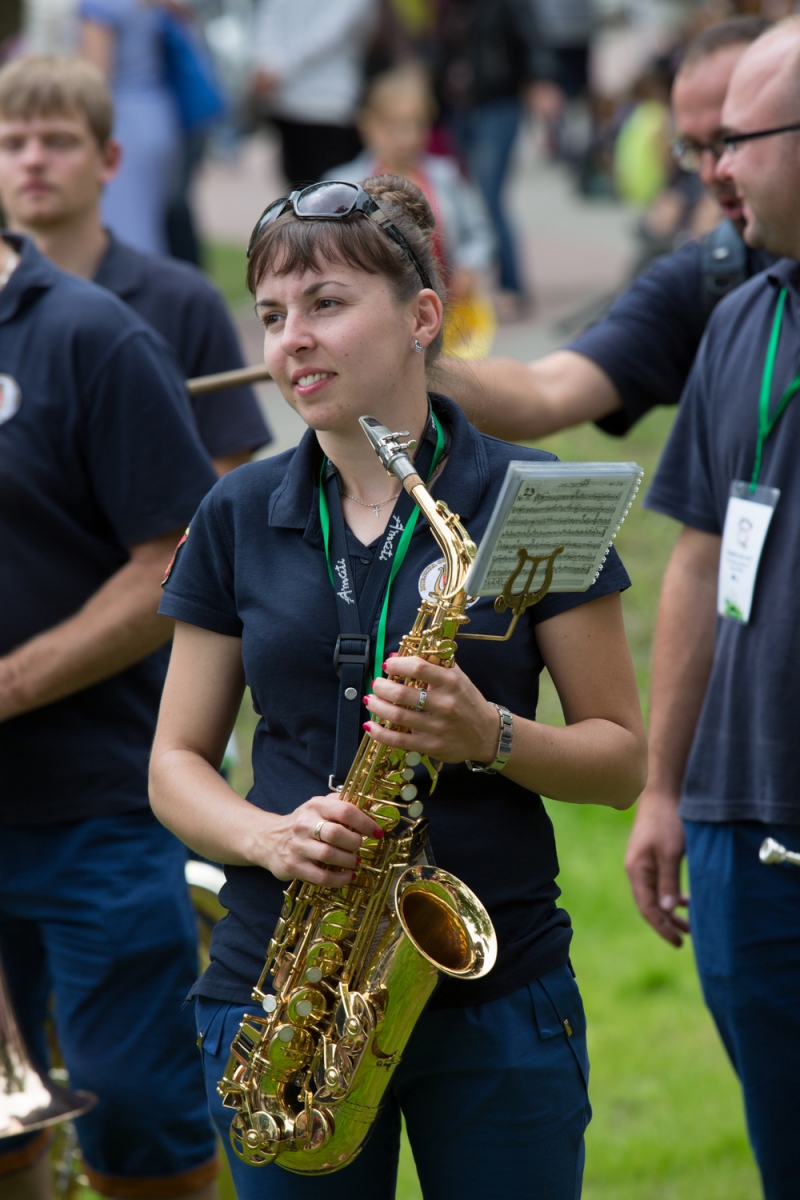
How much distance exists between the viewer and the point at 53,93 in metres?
4.24

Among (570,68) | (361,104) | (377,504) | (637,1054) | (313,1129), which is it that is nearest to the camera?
(313,1129)

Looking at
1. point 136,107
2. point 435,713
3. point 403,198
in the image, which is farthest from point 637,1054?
point 136,107

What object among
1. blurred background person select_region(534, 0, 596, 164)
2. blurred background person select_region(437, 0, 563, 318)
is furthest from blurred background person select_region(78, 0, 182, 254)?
blurred background person select_region(534, 0, 596, 164)

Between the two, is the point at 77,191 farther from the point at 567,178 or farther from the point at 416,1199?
the point at 567,178

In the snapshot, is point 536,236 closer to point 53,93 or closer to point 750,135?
point 53,93

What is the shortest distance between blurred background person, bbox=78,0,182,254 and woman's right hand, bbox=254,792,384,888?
242 inches

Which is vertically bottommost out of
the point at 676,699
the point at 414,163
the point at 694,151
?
the point at 414,163

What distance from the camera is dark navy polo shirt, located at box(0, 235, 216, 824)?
3.42m

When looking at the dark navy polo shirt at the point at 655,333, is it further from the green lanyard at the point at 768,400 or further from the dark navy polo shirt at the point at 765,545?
the green lanyard at the point at 768,400

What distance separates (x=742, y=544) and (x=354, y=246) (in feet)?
3.86

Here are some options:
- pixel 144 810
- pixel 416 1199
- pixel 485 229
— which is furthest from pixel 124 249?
pixel 485 229

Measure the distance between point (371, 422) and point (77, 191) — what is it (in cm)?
229

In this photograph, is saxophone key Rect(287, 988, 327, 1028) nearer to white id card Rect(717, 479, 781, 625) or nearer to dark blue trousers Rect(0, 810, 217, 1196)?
dark blue trousers Rect(0, 810, 217, 1196)

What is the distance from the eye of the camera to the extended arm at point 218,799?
89.4 inches
